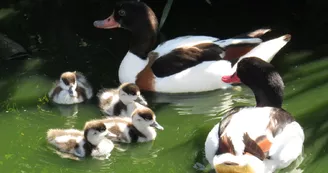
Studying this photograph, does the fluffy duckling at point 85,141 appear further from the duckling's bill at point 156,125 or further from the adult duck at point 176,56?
the adult duck at point 176,56

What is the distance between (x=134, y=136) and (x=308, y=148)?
120 centimetres

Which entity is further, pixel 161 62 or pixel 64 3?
pixel 64 3

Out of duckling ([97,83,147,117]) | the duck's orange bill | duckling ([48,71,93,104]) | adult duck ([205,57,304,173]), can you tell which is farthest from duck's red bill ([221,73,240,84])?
the duck's orange bill

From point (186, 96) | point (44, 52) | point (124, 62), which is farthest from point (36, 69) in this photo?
point (186, 96)

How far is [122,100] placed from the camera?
17.7 feet

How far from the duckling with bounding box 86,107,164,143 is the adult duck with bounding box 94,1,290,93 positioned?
0.83m

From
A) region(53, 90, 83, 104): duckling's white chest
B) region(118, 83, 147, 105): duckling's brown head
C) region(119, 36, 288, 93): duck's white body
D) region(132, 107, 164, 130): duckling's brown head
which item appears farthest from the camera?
region(119, 36, 288, 93): duck's white body

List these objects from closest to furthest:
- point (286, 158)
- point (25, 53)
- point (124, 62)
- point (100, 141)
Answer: point (286, 158) < point (100, 141) < point (124, 62) < point (25, 53)

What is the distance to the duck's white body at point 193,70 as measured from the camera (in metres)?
5.80

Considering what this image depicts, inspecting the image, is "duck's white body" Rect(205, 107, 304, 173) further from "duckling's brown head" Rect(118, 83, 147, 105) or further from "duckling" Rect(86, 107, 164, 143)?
"duckling's brown head" Rect(118, 83, 147, 105)

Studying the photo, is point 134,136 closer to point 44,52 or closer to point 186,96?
point 186,96

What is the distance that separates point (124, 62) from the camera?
19.8ft

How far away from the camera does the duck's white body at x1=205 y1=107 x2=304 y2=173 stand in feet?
13.8

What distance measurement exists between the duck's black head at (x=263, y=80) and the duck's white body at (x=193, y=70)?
65 centimetres
